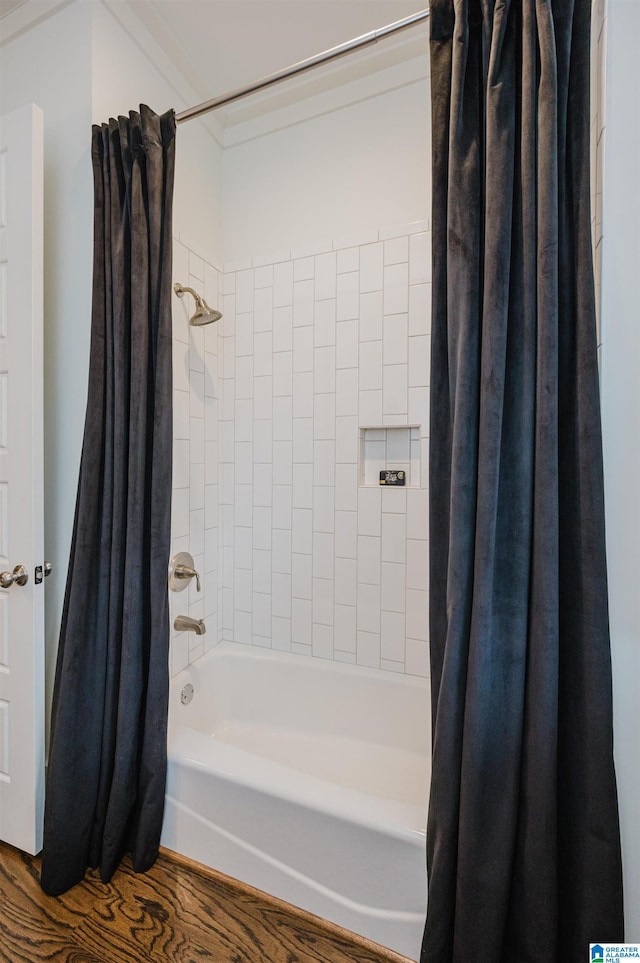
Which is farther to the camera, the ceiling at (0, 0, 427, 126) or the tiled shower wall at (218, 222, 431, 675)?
the tiled shower wall at (218, 222, 431, 675)

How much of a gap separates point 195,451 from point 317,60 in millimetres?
1331

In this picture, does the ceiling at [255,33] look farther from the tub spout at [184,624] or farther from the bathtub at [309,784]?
the bathtub at [309,784]

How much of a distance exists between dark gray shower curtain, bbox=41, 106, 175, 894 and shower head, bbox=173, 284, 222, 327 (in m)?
0.38

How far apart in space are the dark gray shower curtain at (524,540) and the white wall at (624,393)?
0.04 metres

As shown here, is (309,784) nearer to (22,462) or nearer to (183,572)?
(183,572)

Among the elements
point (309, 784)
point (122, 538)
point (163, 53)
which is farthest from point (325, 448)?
point (163, 53)

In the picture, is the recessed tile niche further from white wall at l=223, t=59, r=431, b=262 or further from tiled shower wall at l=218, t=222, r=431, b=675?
white wall at l=223, t=59, r=431, b=262

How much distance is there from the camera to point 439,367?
1037 millimetres

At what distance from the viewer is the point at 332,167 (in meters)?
1.87

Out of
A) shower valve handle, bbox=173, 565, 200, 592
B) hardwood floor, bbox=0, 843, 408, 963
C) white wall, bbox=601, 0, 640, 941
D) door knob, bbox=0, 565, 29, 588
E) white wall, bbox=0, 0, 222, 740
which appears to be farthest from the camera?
shower valve handle, bbox=173, 565, 200, 592

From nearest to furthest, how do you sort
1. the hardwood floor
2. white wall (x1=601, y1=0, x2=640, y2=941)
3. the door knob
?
white wall (x1=601, y1=0, x2=640, y2=941) < the hardwood floor < the door knob

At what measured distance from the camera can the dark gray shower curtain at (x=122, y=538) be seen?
1287 millimetres

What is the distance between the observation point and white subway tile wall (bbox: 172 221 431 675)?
5.74 feet

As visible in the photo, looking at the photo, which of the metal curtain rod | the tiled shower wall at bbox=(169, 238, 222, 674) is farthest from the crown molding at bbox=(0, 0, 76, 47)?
the tiled shower wall at bbox=(169, 238, 222, 674)
